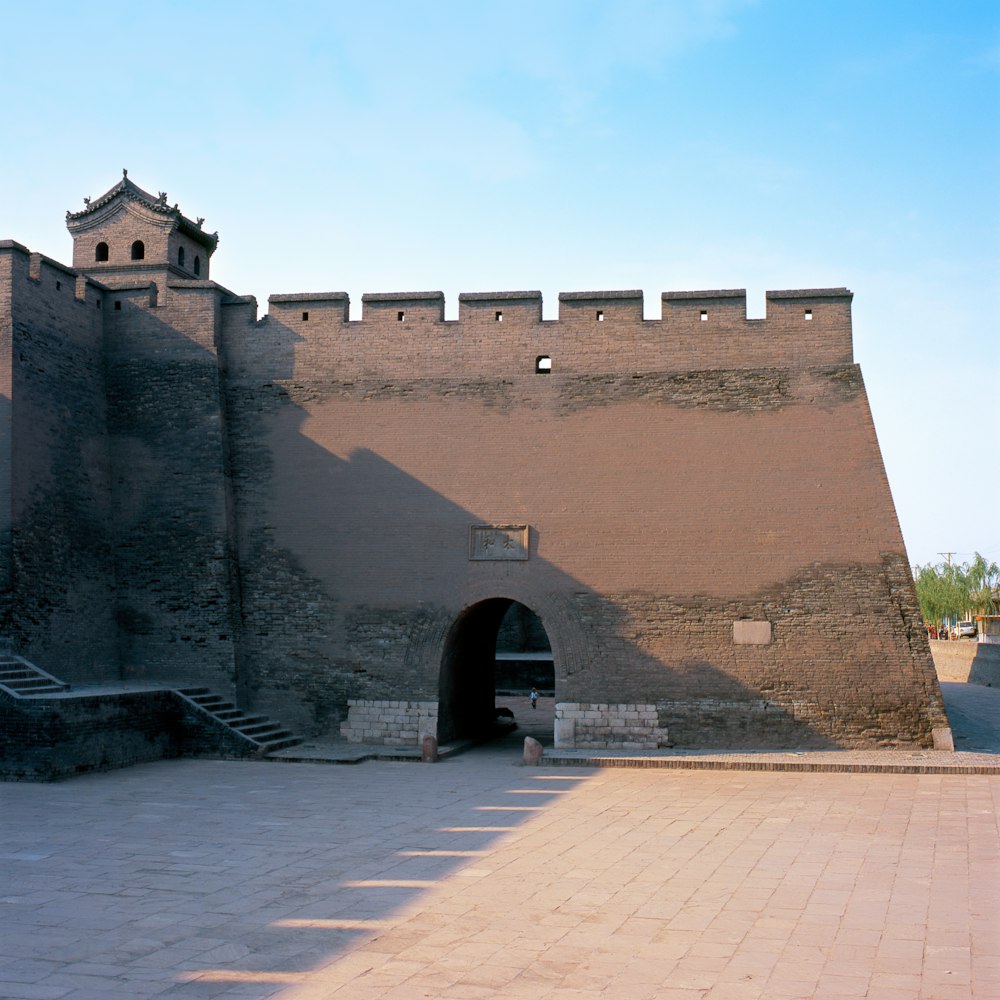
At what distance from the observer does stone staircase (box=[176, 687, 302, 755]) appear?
13.8 meters

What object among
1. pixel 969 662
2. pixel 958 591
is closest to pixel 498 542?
pixel 969 662

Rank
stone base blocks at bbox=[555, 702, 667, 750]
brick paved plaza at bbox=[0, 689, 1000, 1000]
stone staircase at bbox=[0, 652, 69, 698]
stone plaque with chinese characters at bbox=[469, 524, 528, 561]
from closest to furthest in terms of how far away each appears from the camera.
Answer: brick paved plaza at bbox=[0, 689, 1000, 1000] < stone staircase at bbox=[0, 652, 69, 698] < stone base blocks at bbox=[555, 702, 667, 750] < stone plaque with chinese characters at bbox=[469, 524, 528, 561]

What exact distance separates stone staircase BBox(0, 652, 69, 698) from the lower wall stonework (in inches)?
142

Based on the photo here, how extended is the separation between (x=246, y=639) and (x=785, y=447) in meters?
7.58

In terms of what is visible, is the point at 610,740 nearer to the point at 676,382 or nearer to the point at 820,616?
the point at 820,616

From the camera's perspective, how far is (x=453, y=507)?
14.8m

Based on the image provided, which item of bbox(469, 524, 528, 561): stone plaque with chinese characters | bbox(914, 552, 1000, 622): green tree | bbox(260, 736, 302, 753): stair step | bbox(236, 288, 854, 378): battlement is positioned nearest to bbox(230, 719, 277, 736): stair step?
bbox(260, 736, 302, 753): stair step

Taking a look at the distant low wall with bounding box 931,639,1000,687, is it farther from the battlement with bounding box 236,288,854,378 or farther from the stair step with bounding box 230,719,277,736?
the stair step with bounding box 230,719,277,736

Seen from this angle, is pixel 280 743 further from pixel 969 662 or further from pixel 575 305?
pixel 969 662

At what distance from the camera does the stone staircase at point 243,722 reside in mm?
13805

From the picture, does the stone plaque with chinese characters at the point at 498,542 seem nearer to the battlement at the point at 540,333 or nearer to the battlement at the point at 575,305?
the battlement at the point at 540,333

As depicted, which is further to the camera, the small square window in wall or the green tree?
the green tree

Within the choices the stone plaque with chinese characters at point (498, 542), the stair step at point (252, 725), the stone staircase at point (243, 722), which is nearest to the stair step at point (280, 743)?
the stone staircase at point (243, 722)

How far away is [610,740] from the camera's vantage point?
550 inches
